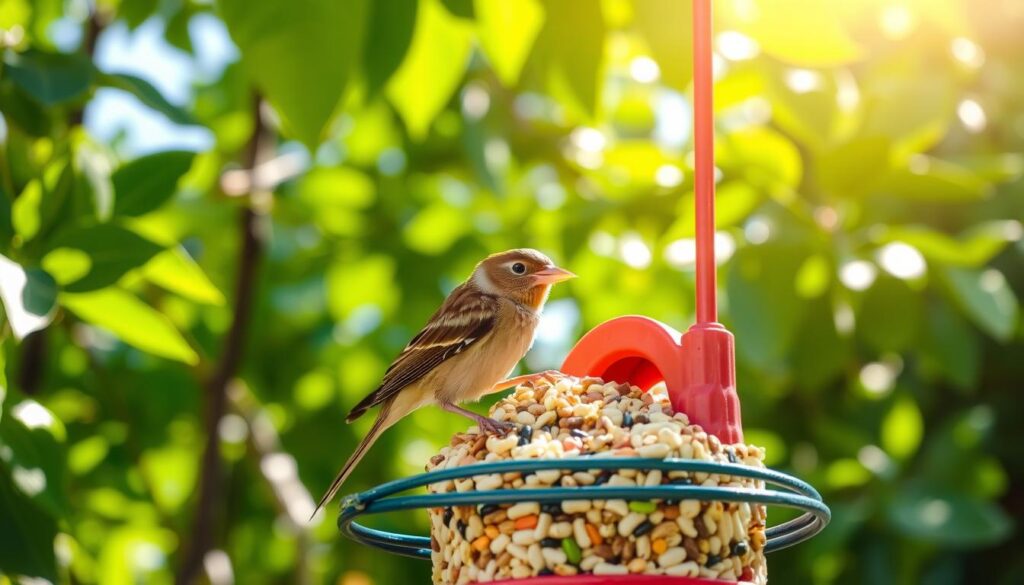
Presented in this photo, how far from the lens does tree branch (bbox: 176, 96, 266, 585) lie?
705 cm

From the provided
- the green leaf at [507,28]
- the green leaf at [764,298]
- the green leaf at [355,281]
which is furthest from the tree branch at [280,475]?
the green leaf at [507,28]

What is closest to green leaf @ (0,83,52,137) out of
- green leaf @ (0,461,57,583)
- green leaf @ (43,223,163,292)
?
green leaf @ (43,223,163,292)

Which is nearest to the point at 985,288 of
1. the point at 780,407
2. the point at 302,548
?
the point at 780,407

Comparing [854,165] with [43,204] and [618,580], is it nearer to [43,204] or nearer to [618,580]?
[618,580]

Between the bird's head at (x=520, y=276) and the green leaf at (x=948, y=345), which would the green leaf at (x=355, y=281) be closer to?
the bird's head at (x=520, y=276)

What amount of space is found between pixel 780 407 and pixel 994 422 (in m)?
1.33

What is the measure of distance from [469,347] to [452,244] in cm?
292

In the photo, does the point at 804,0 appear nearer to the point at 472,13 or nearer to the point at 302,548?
the point at 472,13

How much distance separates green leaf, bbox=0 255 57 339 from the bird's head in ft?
→ 5.86

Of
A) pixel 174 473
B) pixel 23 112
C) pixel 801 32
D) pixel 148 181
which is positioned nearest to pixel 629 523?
pixel 801 32

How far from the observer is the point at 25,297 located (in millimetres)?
3756

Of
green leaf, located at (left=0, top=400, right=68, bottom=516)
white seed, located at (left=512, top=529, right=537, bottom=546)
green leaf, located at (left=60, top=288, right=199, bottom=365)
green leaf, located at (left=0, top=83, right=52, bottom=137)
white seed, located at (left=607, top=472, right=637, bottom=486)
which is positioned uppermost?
green leaf, located at (left=0, top=83, right=52, bottom=137)

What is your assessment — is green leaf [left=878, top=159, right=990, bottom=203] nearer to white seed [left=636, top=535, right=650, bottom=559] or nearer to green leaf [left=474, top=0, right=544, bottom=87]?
green leaf [left=474, top=0, right=544, bottom=87]

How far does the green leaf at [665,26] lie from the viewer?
4.63 m
